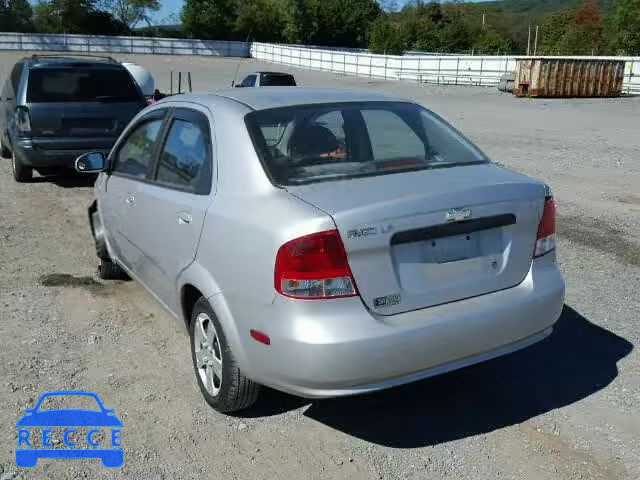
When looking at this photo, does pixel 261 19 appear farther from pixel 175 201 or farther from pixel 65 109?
pixel 175 201

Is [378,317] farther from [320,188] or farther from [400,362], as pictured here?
[320,188]

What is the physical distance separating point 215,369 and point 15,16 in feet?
241

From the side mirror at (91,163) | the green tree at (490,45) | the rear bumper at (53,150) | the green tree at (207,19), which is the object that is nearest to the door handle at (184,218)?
the side mirror at (91,163)

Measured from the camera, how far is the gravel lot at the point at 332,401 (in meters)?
3.19

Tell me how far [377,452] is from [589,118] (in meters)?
20.1

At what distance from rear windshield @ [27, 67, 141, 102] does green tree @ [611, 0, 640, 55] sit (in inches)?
2397

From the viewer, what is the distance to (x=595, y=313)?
4.92 meters

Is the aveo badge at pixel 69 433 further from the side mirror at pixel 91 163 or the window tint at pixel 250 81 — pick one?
the window tint at pixel 250 81

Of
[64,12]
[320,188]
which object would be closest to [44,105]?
[320,188]

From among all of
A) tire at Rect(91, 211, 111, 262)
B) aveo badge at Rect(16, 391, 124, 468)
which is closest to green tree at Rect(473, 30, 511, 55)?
tire at Rect(91, 211, 111, 262)

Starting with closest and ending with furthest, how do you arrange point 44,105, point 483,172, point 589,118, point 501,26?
point 483,172 < point 44,105 < point 589,118 < point 501,26

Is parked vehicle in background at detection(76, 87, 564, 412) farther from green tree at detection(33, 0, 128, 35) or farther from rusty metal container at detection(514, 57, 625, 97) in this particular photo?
green tree at detection(33, 0, 128, 35)

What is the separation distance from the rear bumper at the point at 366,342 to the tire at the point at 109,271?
2.79m

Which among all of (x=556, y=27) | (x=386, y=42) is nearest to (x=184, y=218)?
(x=386, y=42)
